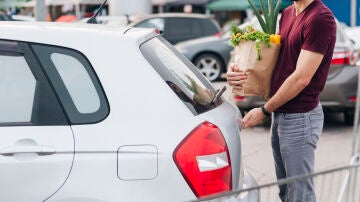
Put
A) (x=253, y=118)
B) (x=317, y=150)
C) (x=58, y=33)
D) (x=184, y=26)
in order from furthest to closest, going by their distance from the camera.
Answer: (x=184, y=26)
(x=317, y=150)
(x=253, y=118)
(x=58, y=33)

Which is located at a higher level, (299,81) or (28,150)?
(299,81)

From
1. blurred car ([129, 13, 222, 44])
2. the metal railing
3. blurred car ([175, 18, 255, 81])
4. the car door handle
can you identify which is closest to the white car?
the car door handle

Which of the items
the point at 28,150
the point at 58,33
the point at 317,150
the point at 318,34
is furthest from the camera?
the point at 317,150

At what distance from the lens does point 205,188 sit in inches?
133

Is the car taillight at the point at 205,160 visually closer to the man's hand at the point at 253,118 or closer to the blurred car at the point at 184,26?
the man's hand at the point at 253,118

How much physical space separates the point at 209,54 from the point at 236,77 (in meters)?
13.0

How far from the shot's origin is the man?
374cm

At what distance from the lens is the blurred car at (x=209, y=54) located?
16750 millimetres

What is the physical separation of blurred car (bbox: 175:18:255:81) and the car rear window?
12684 mm

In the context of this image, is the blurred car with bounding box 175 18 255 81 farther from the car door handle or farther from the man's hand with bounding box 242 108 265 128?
the car door handle

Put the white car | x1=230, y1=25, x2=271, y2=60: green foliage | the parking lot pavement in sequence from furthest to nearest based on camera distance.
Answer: the parking lot pavement, x1=230, y1=25, x2=271, y2=60: green foliage, the white car

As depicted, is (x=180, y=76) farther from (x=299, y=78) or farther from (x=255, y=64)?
(x=299, y=78)

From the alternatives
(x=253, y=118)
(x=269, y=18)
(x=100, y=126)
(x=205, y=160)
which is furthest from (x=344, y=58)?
(x=100, y=126)

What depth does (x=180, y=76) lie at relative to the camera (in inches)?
148
